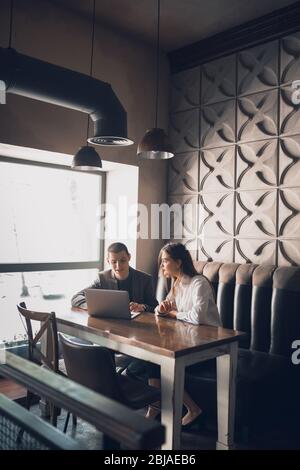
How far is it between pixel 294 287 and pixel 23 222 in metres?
2.62

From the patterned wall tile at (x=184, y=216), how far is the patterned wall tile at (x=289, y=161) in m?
1.03

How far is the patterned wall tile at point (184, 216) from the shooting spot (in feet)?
15.1

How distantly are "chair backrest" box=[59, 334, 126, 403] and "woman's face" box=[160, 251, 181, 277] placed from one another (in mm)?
1044

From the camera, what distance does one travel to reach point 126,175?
189 inches

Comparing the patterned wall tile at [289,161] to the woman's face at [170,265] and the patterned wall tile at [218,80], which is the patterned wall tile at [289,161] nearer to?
the patterned wall tile at [218,80]

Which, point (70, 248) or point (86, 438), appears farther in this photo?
point (70, 248)

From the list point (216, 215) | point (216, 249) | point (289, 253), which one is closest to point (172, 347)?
point (289, 253)

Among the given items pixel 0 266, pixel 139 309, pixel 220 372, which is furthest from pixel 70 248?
pixel 220 372

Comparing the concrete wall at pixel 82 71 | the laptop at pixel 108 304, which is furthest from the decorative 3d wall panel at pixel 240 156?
the laptop at pixel 108 304

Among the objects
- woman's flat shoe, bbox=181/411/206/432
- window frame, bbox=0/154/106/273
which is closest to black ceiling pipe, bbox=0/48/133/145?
window frame, bbox=0/154/106/273

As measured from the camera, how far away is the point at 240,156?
4172mm

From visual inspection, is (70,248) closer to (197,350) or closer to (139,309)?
(139,309)

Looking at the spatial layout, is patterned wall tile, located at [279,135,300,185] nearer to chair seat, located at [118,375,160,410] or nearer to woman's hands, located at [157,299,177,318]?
woman's hands, located at [157,299,177,318]

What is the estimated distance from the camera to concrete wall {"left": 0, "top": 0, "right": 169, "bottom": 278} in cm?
371
